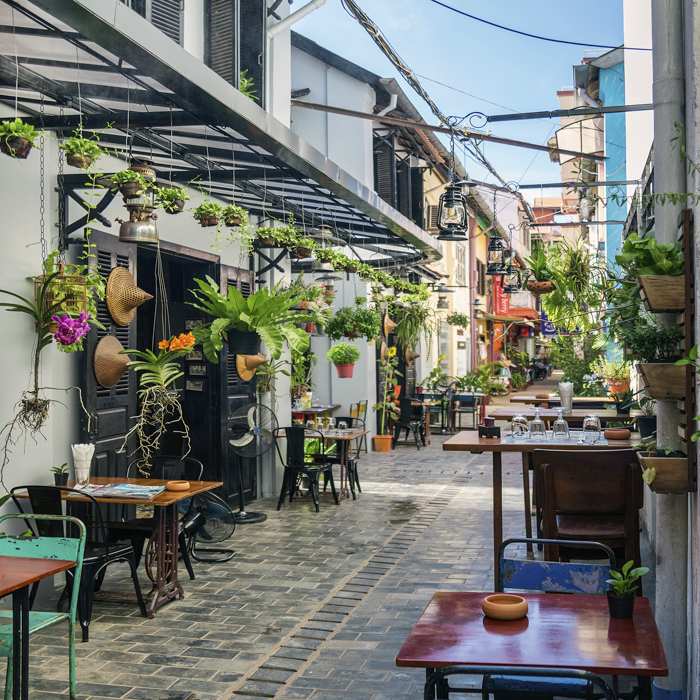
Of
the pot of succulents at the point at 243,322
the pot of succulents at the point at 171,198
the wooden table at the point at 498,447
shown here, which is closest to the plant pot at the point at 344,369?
the pot of succulents at the point at 243,322

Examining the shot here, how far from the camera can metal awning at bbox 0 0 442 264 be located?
3.75m

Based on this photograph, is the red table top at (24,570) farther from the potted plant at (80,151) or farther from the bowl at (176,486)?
the potted plant at (80,151)

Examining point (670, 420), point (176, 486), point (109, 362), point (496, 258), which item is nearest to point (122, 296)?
point (109, 362)

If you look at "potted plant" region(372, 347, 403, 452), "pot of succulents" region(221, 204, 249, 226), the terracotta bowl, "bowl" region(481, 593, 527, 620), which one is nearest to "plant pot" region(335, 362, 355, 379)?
"potted plant" region(372, 347, 403, 452)

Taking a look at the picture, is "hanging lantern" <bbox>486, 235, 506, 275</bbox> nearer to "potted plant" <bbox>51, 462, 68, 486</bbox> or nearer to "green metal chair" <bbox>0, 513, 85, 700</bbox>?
"potted plant" <bbox>51, 462, 68, 486</bbox>

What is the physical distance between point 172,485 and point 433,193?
14.3 metres

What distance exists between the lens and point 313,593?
543cm

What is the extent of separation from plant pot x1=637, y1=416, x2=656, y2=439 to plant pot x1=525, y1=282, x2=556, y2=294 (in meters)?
1.68

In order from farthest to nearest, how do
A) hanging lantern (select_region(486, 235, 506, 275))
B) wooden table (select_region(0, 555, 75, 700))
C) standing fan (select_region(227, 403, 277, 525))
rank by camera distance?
1. hanging lantern (select_region(486, 235, 506, 275))
2. standing fan (select_region(227, 403, 277, 525))
3. wooden table (select_region(0, 555, 75, 700))

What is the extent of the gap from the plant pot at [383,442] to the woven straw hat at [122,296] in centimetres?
776

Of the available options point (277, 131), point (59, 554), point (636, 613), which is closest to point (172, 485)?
point (59, 554)

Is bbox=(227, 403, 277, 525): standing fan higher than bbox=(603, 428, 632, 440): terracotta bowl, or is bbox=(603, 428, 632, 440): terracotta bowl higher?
bbox=(603, 428, 632, 440): terracotta bowl

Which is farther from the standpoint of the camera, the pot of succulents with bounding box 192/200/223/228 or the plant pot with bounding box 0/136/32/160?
the pot of succulents with bounding box 192/200/223/228

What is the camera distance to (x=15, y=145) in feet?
13.4
